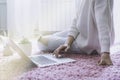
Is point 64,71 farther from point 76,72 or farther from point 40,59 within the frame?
point 40,59

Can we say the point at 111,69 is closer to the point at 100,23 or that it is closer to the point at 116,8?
the point at 100,23

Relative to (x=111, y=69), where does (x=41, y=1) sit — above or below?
above

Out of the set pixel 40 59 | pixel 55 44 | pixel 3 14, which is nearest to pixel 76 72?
pixel 40 59

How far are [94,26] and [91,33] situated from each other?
0.04 metres

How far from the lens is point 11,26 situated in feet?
6.00

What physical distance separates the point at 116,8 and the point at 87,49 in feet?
2.34

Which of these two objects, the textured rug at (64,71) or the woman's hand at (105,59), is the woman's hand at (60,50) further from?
the woman's hand at (105,59)

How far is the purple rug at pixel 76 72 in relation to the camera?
3.11 ft

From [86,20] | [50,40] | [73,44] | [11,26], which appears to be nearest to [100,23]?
[86,20]

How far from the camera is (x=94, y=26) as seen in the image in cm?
131

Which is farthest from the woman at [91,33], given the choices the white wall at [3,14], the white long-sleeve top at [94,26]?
the white wall at [3,14]

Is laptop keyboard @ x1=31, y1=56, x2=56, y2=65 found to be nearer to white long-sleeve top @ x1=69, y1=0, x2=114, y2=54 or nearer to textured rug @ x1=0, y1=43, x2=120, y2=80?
textured rug @ x1=0, y1=43, x2=120, y2=80

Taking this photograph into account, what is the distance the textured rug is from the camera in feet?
3.12

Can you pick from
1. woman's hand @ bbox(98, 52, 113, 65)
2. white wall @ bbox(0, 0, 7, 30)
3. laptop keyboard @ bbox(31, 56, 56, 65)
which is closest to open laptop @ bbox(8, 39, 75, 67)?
laptop keyboard @ bbox(31, 56, 56, 65)
